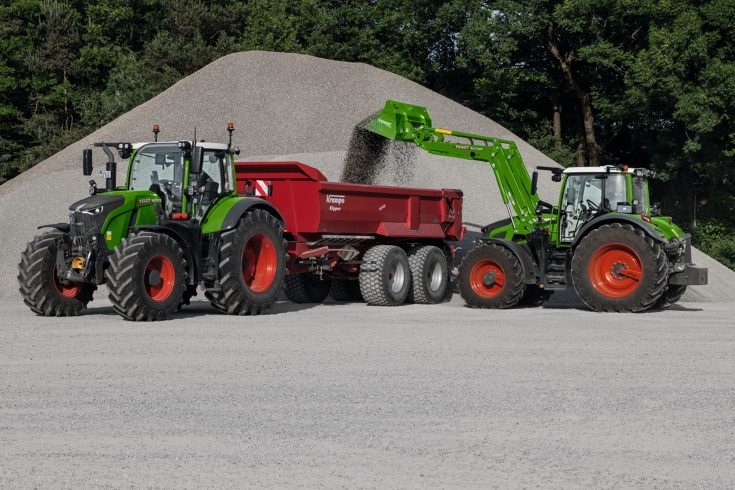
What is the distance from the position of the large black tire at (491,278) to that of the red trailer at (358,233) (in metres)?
1.18

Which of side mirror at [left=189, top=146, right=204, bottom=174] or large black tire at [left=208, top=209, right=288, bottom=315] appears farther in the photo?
large black tire at [left=208, top=209, right=288, bottom=315]

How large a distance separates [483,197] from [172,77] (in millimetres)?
22965

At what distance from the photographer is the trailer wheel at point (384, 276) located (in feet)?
54.8

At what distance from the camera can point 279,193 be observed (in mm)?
15922

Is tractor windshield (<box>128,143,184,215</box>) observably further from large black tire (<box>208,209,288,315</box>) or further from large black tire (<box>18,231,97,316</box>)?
large black tire (<box>18,231,97,316</box>)

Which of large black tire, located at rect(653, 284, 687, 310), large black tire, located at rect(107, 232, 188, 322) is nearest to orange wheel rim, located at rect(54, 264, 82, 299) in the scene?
large black tire, located at rect(107, 232, 188, 322)

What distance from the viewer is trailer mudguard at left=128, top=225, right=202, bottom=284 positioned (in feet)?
44.9

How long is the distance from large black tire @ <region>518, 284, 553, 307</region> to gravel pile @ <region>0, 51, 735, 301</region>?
166 inches

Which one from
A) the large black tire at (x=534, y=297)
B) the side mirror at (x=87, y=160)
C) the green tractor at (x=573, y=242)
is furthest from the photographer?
the large black tire at (x=534, y=297)

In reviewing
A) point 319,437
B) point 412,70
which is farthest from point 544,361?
point 412,70

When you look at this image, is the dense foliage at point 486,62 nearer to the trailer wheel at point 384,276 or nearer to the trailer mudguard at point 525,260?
the trailer mudguard at point 525,260

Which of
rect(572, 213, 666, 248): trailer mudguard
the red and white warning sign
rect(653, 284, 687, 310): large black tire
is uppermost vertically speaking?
the red and white warning sign

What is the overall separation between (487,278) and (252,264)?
4.00 metres

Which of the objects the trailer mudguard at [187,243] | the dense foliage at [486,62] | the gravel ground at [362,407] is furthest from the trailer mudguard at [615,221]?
the dense foliage at [486,62]
